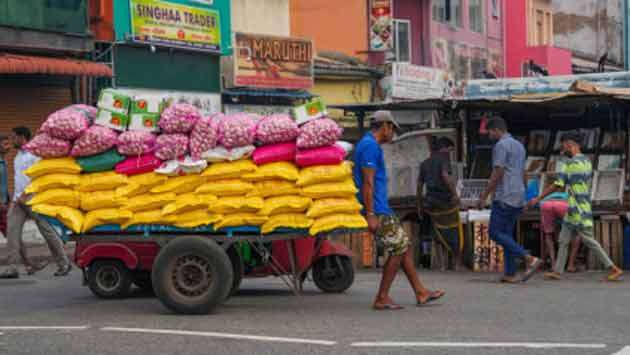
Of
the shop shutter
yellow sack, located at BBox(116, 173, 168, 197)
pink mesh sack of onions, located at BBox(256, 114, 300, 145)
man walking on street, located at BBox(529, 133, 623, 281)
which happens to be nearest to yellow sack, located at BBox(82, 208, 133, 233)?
yellow sack, located at BBox(116, 173, 168, 197)

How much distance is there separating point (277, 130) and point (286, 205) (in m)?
0.67

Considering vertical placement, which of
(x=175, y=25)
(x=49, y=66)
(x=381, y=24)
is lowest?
(x=49, y=66)

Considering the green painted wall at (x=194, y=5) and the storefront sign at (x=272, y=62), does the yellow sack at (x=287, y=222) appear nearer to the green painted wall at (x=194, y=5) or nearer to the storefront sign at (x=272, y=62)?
the green painted wall at (x=194, y=5)

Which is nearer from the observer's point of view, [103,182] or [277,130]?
[277,130]

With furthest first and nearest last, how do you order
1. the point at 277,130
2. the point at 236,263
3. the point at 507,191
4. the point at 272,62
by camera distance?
the point at 272,62, the point at 507,191, the point at 236,263, the point at 277,130

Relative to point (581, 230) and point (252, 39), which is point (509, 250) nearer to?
point (581, 230)

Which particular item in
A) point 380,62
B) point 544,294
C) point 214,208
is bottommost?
point 544,294

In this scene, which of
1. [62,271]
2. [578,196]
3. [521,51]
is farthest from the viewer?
[521,51]

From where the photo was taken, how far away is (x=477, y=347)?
8.85 metres

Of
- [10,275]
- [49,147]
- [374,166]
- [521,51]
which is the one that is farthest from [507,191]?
[521,51]

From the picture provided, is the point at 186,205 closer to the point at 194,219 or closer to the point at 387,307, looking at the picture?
the point at 194,219

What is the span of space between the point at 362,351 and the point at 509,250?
19.6 feet

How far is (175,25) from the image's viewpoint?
1132 inches

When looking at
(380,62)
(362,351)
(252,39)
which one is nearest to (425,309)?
(362,351)
